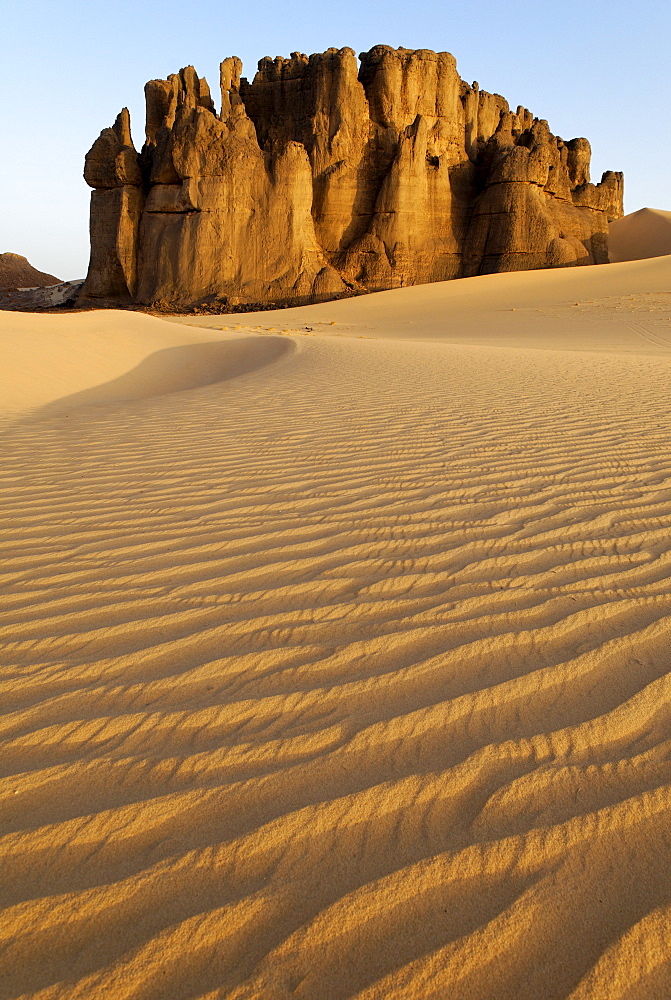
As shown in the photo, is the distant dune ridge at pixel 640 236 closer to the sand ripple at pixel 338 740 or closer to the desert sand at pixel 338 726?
the desert sand at pixel 338 726

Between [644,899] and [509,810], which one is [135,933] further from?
[644,899]

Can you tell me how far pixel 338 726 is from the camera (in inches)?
67.1

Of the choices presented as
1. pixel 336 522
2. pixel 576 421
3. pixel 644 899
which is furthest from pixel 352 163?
pixel 644 899

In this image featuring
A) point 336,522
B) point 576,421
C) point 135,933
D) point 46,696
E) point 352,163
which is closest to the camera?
point 135,933

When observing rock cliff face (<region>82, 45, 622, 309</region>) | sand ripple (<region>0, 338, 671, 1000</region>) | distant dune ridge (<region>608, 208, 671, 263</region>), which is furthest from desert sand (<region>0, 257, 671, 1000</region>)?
distant dune ridge (<region>608, 208, 671, 263</region>)

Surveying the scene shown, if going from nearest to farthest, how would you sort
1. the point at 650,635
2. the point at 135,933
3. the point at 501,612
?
the point at 135,933 < the point at 650,635 < the point at 501,612

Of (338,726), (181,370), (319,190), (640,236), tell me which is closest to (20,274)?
(319,190)

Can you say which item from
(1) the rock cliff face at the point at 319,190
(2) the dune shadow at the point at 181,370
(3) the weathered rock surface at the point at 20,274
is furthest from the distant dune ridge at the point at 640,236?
(3) the weathered rock surface at the point at 20,274

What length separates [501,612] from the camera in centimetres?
224

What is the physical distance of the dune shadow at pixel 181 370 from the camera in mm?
7957

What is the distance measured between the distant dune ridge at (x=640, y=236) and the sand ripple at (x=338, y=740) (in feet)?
157

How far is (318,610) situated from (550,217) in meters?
35.3

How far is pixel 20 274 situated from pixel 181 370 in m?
52.6

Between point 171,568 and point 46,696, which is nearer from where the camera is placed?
point 46,696
